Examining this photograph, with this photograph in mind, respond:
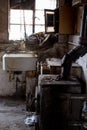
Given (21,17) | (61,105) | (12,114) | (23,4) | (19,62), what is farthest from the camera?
(21,17)

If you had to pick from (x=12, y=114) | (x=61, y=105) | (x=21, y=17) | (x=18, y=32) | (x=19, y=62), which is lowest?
(x=12, y=114)

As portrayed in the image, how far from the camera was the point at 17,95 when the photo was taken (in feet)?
26.1

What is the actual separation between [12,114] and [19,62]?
1385mm

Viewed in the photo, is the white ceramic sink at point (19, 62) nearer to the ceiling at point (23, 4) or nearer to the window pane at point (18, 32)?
the window pane at point (18, 32)

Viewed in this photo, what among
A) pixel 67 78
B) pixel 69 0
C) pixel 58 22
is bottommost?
pixel 67 78

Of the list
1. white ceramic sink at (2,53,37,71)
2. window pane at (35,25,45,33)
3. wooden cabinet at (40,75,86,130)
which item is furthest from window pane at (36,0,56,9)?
wooden cabinet at (40,75,86,130)

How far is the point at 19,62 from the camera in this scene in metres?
6.99

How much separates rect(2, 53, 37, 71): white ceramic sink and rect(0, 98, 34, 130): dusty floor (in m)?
1.01

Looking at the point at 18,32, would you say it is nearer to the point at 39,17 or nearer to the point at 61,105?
the point at 39,17

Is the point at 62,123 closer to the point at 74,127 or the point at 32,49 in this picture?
the point at 74,127

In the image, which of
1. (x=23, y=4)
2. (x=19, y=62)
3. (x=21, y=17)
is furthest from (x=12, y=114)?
(x=23, y=4)

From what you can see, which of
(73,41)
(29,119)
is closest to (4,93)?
(29,119)

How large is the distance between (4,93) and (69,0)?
3346 millimetres

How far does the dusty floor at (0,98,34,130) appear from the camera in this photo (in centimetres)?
581
